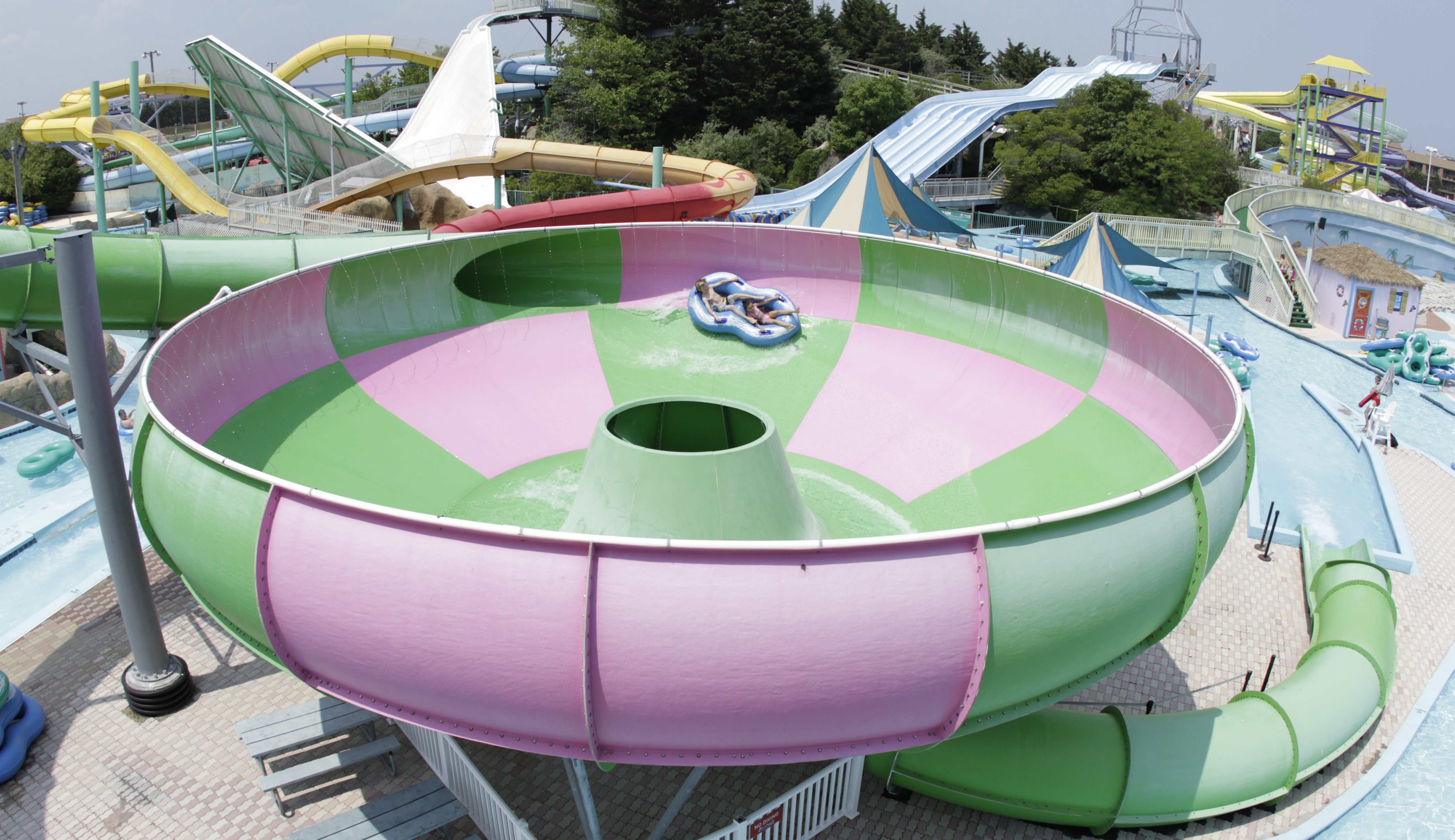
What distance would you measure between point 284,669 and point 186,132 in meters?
57.4

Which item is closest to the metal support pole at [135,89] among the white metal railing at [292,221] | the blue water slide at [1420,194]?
the white metal railing at [292,221]

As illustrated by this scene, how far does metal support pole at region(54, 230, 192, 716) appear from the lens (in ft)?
29.1

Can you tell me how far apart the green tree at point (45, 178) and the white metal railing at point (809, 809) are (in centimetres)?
5784

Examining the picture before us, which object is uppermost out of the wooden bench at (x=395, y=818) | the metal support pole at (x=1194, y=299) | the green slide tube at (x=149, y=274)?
the green slide tube at (x=149, y=274)

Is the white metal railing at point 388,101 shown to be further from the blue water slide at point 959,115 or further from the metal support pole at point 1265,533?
the metal support pole at point 1265,533

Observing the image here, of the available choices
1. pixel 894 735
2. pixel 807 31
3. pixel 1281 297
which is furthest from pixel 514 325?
pixel 807 31

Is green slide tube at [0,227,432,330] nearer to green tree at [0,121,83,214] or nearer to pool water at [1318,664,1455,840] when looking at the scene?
pool water at [1318,664,1455,840]

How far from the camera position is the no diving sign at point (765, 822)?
7.82 m

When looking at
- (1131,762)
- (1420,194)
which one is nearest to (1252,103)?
(1420,194)

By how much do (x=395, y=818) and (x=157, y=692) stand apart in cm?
368

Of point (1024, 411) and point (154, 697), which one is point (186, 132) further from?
point (1024, 411)

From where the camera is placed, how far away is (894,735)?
5953 mm

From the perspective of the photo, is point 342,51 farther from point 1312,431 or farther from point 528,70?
point 1312,431

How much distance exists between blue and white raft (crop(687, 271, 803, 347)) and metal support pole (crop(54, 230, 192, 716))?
23.8ft
